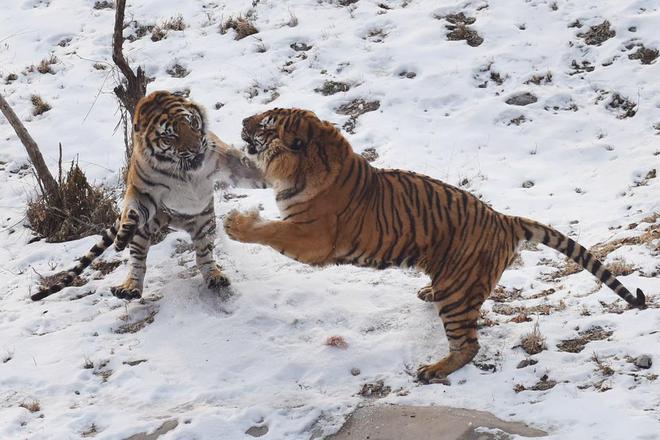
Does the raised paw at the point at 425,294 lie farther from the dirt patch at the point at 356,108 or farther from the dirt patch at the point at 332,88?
the dirt patch at the point at 332,88

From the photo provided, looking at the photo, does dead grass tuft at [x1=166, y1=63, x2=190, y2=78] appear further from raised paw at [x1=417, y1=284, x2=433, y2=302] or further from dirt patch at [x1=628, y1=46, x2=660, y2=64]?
raised paw at [x1=417, y1=284, x2=433, y2=302]

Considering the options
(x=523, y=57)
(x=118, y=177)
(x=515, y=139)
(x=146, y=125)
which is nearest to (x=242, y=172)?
(x=146, y=125)

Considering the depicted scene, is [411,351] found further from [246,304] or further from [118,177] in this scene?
[118,177]

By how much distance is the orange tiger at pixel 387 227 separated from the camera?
187 inches

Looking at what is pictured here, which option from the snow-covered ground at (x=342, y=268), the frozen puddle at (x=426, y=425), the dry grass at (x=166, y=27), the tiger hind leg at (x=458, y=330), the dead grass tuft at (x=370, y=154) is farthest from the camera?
the dry grass at (x=166, y=27)

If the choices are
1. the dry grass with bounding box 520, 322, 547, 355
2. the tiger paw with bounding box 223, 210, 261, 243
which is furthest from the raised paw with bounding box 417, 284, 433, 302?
the tiger paw with bounding box 223, 210, 261, 243

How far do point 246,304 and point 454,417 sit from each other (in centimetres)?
209

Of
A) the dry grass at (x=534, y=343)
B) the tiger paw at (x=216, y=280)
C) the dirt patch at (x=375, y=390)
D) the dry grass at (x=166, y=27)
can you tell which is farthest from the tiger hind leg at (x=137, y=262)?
the dry grass at (x=166, y=27)

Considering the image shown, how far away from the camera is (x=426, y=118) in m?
8.44

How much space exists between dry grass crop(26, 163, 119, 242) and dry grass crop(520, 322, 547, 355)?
4.28m

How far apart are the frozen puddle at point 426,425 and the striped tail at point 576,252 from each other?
1.13 metres

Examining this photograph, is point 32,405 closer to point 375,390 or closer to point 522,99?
point 375,390

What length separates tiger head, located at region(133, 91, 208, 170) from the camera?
18.7 ft

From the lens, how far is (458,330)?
4.75 m
